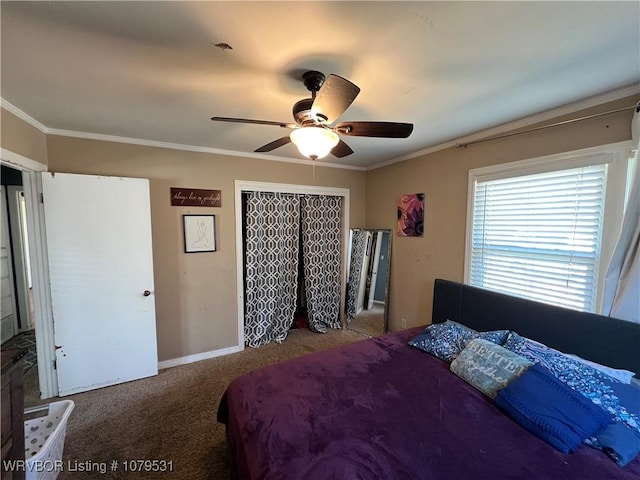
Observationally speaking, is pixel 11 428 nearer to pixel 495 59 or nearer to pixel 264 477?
pixel 264 477

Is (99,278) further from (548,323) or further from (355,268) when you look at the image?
(548,323)

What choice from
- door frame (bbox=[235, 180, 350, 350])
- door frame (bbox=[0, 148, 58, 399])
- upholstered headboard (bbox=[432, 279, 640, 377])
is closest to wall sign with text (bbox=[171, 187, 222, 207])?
door frame (bbox=[235, 180, 350, 350])

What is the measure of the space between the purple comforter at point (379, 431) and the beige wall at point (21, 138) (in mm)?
2414

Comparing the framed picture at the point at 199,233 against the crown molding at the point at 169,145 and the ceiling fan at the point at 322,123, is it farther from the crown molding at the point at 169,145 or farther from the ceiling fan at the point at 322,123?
the ceiling fan at the point at 322,123

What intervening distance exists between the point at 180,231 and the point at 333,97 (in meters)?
2.45

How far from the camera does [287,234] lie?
3.69m

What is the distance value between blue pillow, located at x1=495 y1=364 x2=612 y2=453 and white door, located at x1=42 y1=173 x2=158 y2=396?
122 inches

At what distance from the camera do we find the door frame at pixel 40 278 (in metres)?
2.30

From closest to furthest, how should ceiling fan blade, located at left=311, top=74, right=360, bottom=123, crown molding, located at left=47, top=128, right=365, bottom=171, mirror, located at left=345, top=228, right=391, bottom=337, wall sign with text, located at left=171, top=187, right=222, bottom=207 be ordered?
ceiling fan blade, located at left=311, top=74, right=360, bottom=123 < crown molding, located at left=47, top=128, right=365, bottom=171 < wall sign with text, located at left=171, top=187, right=222, bottom=207 < mirror, located at left=345, top=228, right=391, bottom=337

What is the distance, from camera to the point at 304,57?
140cm

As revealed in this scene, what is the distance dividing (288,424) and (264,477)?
0.26 metres

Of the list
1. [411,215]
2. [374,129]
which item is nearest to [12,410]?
[374,129]

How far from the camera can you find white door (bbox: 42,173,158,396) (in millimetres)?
2375

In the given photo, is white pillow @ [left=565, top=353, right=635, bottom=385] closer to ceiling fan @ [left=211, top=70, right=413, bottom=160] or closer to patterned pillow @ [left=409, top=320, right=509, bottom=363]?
patterned pillow @ [left=409, top=320, right=509, bottom=363]
